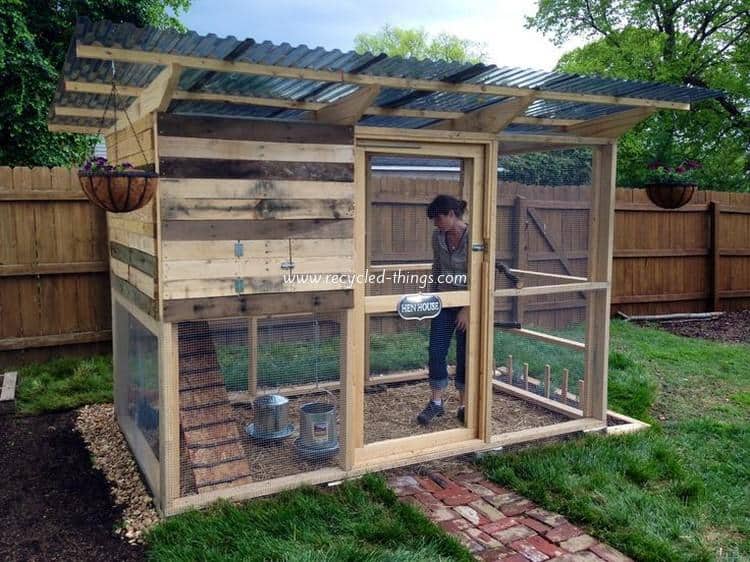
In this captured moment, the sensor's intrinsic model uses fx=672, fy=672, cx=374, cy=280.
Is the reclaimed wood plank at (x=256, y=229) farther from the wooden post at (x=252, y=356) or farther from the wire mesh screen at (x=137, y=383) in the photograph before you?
the wire mesh screen at (x=137, y=383)

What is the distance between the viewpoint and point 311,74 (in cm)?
297

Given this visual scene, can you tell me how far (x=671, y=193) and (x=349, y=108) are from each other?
2560 millimetres

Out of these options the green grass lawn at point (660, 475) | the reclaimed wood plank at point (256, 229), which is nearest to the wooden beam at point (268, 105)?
the reclaimed wood plank at point (256, 229)

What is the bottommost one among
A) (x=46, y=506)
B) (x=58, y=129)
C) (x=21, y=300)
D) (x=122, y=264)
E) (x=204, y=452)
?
(x=46, y=506)

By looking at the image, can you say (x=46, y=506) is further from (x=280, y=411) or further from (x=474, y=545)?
(x=474, y=545)

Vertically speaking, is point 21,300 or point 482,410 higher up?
point 21,300

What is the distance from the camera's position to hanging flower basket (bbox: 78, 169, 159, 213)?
286 centimetres

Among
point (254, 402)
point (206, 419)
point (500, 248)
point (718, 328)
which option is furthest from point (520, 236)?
point (718, 328)

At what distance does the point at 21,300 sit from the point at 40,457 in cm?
216

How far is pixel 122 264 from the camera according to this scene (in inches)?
161

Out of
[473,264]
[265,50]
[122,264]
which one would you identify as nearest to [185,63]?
[265,50]

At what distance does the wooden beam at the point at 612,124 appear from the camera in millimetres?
4152

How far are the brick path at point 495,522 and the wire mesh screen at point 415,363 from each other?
0.45 m

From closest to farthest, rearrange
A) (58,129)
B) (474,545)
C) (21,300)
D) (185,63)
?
(185,63) → (474,545) → (58,129) → (21,300)
